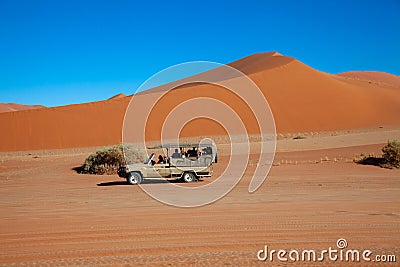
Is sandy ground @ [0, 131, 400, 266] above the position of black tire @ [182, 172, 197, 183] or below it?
below

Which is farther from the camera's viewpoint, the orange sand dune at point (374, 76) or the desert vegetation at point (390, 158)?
the orange sand dune at point (374, 76)

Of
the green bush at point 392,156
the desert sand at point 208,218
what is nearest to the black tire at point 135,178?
the desert sand at point 208,218

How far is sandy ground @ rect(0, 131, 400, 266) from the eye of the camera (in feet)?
19.5

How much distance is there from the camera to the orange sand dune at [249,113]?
2299 inches

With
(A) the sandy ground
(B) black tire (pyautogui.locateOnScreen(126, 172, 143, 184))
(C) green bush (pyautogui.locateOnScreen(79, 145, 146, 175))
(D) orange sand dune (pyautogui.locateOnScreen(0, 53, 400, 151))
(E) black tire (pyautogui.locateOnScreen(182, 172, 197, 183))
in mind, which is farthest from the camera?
(D) orange sand dune (pyautogui.locateOnScreen(0, 53, 400, 151))

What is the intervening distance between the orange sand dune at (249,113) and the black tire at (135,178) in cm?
4145

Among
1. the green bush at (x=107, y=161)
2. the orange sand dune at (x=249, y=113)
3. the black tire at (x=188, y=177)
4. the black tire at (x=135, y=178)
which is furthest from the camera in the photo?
the orange sand dune at (x=249, y=113)

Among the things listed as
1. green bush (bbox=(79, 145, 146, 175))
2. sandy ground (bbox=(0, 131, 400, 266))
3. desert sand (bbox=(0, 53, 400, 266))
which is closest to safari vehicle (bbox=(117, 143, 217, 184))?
desert sand (bbox=(0, 53, 400, 266))

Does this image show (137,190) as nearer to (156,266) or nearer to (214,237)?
(214,237)

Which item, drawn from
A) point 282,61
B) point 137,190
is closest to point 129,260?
point 137,190

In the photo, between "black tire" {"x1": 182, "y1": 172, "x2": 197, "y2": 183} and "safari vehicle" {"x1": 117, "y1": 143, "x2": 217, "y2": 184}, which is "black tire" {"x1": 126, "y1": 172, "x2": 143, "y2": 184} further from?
"black tire" {"x1": 182, "y1": 172, "x2": 197, "y2": 183}

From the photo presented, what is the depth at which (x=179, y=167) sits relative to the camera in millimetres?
15992

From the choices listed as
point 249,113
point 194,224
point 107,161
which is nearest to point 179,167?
point 107,161

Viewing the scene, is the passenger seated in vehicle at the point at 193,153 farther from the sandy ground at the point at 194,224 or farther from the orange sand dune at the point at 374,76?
the orange sand dune at the point at 374,76
